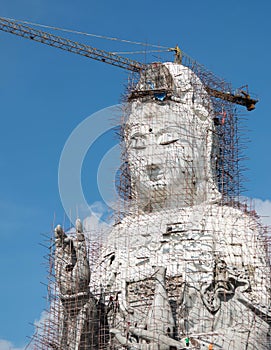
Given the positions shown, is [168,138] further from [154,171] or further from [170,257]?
[170,257]

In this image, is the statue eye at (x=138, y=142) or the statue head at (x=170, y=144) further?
the statue eye at (x=138, y=142)

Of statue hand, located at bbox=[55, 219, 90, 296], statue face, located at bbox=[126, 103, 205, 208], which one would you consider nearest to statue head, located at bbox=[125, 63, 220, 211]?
statue face, located at bbox=[126, 103, 205, 208]

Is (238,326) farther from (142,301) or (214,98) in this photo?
(214,98)

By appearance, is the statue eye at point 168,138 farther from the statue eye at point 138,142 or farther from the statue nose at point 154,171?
the statue nose at point 154,171

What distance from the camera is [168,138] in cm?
2141

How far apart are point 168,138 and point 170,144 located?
0.15 meters

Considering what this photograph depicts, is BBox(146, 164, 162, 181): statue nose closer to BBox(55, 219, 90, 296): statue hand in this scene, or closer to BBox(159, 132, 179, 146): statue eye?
BBox(159, 132, 179, 146): statue eye

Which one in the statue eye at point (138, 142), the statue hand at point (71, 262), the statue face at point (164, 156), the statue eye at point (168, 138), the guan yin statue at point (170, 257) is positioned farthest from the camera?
the statue eye at point (138, 142)

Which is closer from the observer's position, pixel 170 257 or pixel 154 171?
pixel 170 257

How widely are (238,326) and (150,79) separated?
682 centimetres

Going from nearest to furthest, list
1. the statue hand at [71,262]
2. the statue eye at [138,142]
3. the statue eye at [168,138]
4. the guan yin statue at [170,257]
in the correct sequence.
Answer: the guan yin statue at [170,257], the statue hand at [71,262], the statue eye at [168,138], the statue eye at [138,142]

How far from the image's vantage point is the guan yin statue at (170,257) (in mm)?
18812

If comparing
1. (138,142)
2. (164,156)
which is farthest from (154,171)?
(138,142)

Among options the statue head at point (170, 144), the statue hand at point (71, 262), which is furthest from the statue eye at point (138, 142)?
the statue hand at point (71, 262)
